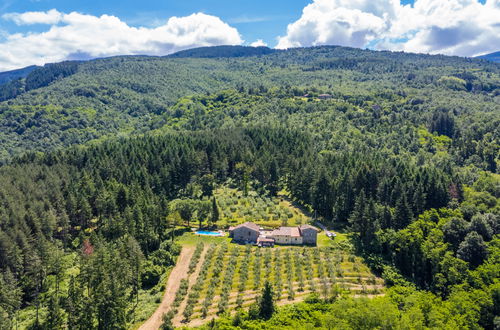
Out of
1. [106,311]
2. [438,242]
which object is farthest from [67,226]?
[438,242]

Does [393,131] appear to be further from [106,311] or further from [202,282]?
[106,311]

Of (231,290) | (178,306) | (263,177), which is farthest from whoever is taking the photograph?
(263,177)

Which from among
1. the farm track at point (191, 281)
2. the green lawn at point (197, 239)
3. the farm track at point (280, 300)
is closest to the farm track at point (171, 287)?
the farm track at point (191, 281)

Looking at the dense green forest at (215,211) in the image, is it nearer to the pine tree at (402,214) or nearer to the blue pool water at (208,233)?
the pine tree at (402,214)

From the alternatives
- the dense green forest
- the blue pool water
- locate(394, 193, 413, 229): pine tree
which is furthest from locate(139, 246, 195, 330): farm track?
locate(394, 193, 413, 229): pine tree

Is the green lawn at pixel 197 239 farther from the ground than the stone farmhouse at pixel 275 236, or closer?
closer

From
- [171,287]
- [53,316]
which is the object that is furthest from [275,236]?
[53,316]
